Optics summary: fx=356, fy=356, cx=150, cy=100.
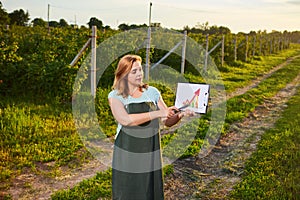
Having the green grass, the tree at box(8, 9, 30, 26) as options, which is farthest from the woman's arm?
the tree at box(8, 9, 30, 26)

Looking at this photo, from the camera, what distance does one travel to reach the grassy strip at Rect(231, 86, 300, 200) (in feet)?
13.6

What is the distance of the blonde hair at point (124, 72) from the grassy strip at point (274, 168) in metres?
2.08

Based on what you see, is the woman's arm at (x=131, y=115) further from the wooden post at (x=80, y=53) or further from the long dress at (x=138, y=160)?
the wooden post at (x=80, y=53)

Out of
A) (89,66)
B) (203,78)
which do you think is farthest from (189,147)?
(203,78)

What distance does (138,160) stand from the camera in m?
2.99

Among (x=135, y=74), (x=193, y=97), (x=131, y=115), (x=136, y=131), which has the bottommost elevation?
(x=136, y=131)

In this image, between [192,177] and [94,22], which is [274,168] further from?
[94,22]

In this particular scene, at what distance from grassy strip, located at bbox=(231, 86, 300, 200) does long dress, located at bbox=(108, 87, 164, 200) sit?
58.3 inches

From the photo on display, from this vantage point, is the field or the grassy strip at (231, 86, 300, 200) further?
the field

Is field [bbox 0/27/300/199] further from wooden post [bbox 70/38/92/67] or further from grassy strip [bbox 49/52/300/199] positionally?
wooden post [bbox 70/38/92/67]

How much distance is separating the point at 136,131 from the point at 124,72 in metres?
0.50

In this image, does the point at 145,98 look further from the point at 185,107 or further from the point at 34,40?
the point at 34,40

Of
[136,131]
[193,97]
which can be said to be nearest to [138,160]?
[136,131]

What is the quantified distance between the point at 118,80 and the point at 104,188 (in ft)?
6.15
